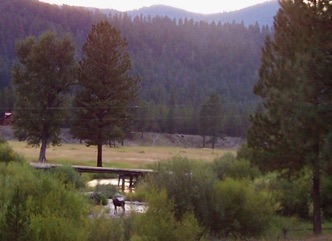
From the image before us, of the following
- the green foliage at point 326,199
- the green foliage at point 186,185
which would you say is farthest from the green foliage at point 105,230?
the green foliage at point 326,199

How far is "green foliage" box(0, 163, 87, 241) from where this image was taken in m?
14.6

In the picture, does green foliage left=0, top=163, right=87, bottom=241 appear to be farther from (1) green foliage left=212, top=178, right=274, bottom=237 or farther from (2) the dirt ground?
(2) the dirt ground

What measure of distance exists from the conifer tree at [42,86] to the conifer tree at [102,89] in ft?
5.36

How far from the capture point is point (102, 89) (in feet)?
172

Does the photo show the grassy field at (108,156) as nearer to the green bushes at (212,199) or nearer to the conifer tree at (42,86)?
the conifer tree at (42,86)

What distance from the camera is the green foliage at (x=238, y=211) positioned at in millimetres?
26125

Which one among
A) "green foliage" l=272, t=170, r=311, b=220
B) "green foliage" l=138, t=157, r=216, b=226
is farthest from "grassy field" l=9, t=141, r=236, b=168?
"green foliage" l=138, t=157, r=216, b=226

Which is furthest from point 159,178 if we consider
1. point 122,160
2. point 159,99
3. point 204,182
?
point 159,99

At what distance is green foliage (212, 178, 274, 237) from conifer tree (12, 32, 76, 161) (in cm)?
2840

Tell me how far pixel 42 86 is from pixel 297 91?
121 ft

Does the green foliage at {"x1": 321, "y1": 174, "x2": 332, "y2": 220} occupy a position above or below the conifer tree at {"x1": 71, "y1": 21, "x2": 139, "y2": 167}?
below

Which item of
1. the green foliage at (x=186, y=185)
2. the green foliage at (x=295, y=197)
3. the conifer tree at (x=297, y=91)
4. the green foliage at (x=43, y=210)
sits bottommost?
the green foliage at (x=295, y=197)

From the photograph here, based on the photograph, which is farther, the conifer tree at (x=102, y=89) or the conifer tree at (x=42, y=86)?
the conifer tree at (x=42, y=86)

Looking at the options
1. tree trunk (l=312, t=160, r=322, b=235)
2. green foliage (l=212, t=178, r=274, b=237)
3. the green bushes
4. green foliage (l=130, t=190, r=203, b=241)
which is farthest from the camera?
green foliage (l=212, t=178, r=274, b=237)
